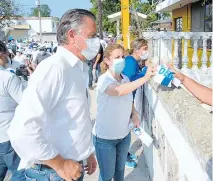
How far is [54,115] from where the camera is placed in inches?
66.5

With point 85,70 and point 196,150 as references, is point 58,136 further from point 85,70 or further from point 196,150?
point 196,150

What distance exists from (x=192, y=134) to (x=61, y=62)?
805 millimetres

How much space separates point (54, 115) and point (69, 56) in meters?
0.36

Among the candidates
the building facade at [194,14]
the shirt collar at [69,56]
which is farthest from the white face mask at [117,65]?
the building facade at [194,14]

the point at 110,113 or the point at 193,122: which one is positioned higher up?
the point at 193,122

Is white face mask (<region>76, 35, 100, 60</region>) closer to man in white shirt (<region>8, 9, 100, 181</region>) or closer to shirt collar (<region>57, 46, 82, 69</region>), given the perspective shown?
man in white shirt (<region>8, 9, 100, 181</region>)

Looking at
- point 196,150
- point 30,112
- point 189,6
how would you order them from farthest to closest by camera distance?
point 189,6 < point 30,112 < point 196,150

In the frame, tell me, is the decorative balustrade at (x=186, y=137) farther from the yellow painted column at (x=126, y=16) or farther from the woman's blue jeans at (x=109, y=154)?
the yellow painted column at (x=126, y=16)

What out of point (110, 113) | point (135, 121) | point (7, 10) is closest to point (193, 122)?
point (110, 113)

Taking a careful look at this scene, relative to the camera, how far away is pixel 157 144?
312cm

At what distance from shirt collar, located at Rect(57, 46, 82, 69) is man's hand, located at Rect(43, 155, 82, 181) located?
548mm

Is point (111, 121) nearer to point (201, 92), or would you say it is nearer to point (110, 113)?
point (110, 113)

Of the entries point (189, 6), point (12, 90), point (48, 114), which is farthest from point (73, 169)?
point (189, 6)

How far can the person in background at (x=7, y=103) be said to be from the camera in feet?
9.27
